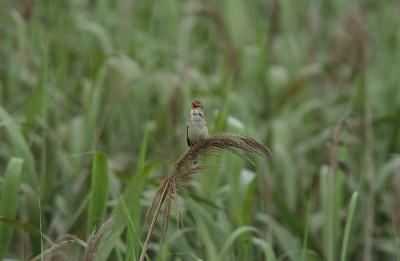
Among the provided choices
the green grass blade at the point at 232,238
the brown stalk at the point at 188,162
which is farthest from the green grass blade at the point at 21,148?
the brown stalk at the point at 188,162

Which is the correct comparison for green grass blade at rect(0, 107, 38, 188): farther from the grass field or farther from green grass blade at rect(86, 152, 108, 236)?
green grass blade at rect(86, 152, 108, 236)

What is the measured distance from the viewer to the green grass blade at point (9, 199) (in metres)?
2.92

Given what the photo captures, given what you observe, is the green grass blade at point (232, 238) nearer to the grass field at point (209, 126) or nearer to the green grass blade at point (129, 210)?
the grass field at point (209, 126)

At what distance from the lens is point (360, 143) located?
195 inches

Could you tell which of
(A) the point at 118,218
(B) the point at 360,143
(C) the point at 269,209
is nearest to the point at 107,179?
(A) the point at 118,218

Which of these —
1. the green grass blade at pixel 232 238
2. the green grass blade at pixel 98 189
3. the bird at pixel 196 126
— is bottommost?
the green grass blade at pixel 232 238

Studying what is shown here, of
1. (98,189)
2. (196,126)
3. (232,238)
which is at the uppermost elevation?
(196,126)

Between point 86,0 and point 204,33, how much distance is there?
114 centimetres

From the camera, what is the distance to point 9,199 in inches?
116

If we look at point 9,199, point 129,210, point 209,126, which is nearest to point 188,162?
point 129,210

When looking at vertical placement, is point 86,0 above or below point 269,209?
above

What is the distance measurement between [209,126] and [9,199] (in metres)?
1.48

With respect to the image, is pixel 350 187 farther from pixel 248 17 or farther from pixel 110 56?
pixel 248 17

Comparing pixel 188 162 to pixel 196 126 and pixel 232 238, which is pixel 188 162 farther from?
pixel 232 238
